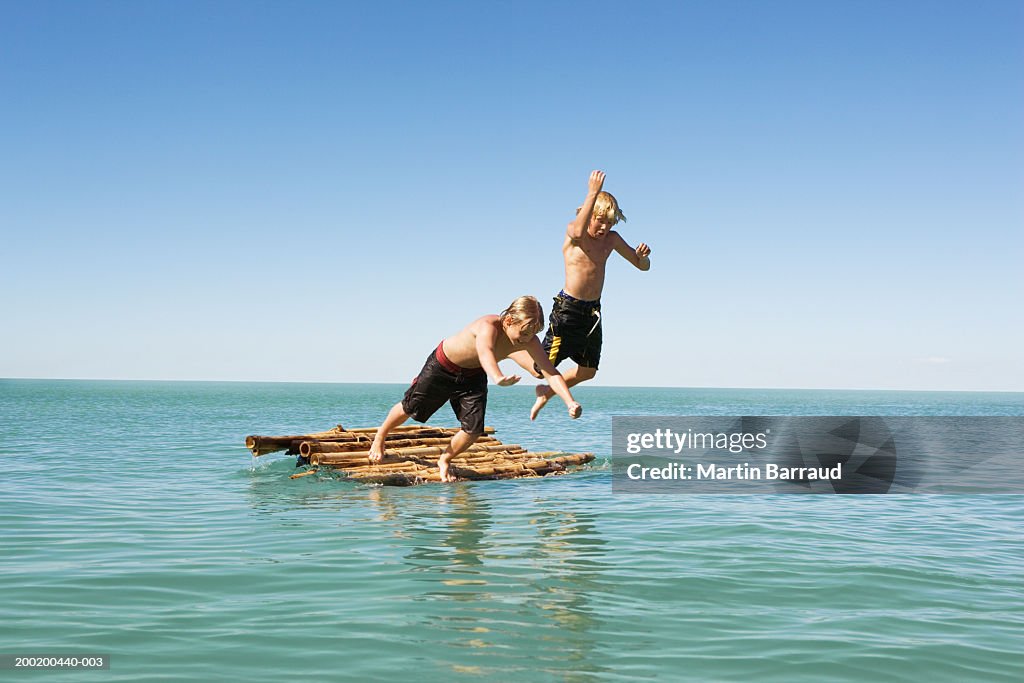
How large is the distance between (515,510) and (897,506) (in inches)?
240

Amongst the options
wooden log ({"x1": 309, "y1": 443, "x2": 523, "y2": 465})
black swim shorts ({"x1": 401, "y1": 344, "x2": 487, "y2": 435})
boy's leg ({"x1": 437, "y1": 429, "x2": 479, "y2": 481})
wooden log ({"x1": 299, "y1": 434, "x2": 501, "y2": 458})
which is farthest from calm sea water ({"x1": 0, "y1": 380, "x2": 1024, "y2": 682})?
wooden log ({"x1": 299, "y1": 434, "x2": 501, "y2": 458})

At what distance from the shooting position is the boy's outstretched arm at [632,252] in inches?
427

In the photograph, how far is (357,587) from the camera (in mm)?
7324

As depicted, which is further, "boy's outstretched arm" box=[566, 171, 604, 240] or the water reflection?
"boy's outstretched arm" box=[566, 171, 604, 240]

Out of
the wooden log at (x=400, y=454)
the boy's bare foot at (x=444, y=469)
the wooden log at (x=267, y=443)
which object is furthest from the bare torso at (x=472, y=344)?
the wooden log at (x=267, y=443)

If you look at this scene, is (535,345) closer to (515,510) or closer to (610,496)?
(515,510)

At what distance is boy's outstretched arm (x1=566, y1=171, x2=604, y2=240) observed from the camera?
9.93m

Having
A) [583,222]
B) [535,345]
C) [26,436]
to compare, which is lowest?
[26,436]

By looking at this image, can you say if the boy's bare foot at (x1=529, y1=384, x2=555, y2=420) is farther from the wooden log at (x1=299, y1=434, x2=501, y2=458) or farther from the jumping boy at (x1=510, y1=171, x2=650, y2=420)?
the wooden log at (x1=299, y1=434, x2=501, y2=458)

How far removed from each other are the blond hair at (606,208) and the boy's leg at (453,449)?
4651 millimetres

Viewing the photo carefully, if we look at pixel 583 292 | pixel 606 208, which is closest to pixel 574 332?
pixel 583 292

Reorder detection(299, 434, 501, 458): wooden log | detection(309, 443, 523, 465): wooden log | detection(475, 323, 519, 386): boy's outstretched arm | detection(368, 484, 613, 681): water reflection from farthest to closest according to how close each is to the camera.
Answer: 1. detection(299, 434, 501, 458): wooden log
2. detection(309, 443, 523, 465): wooden log
3. detection(475, 323, 519, 386): boy's outstretched arm
4. detection(368, 484, 613, 681): water reflection

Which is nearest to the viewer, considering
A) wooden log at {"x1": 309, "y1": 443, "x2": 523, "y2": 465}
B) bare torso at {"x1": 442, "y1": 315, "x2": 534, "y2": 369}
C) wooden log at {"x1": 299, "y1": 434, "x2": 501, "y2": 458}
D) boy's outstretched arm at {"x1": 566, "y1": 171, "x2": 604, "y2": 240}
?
boy's outstretched arm at {"x1": 566, "y1": 171, "x2": 604, "y2": 240}

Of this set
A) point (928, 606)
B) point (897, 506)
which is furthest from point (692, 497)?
point (928, 606)
